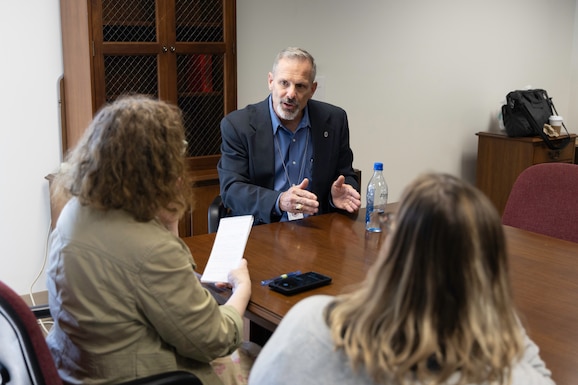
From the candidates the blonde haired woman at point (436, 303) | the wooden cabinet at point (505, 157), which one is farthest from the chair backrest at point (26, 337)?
the wooden cabinet at point (505, 157)

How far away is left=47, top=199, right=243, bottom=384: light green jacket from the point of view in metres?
1.57

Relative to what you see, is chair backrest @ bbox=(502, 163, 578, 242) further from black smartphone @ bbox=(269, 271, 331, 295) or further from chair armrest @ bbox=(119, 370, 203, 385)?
chair armrest @ bbox=(119, 370, 203, 385)

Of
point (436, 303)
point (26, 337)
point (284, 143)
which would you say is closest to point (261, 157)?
point (284, 143)

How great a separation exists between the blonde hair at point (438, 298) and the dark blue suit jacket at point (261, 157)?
5.65 feet

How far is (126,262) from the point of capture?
1.57 metres

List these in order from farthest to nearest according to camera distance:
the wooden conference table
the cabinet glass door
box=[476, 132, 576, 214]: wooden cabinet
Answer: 1. box=[476, 132, 576, 214]: wooden cabinet
2. the cabinet glass door
3. the wooden conference table

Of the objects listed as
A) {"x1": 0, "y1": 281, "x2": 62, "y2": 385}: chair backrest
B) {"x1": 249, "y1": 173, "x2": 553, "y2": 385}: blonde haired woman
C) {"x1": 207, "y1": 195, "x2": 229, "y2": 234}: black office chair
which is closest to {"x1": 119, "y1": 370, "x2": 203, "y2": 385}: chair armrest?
{"x1": 0, "y1": 281, "x2": 62, "y2": 385}: chair backrest

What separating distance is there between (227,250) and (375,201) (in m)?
1.01

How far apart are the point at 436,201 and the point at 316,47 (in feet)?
12.1

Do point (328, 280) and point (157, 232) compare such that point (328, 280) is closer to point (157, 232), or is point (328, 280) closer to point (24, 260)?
point (157, 232)

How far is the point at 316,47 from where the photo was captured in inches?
183

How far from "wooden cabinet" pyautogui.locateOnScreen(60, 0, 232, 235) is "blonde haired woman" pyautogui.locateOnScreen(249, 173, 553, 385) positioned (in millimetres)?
2587

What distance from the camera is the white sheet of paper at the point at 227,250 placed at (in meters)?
2.07

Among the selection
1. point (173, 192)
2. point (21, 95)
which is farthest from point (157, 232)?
point (21, 95)
